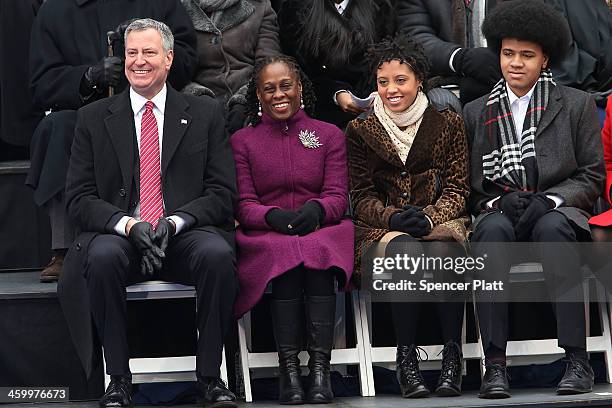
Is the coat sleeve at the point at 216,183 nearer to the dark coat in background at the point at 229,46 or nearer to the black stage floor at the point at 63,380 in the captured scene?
the dark coat in background at the point at 229,46

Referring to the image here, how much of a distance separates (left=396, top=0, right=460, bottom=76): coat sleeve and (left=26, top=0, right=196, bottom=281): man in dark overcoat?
1.29 metres

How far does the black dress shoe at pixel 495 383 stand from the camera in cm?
649

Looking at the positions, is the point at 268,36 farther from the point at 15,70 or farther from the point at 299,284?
the point at 299,284

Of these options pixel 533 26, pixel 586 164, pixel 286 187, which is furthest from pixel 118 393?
pixel 533 26

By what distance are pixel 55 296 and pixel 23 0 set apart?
6.76 feet

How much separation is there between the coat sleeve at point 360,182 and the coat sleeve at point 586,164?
0.87 m

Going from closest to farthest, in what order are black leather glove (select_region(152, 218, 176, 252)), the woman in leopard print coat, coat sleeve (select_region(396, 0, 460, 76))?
black leather glove (select_region(152, 218, 176, 252)), the woman in leopard print coat, coat sleeve (select_region(396, 0, 460, 76))

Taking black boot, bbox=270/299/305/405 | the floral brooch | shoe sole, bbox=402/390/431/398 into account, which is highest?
the floral brooch

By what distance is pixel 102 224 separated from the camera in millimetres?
6504

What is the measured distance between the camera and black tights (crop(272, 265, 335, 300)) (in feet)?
21.5

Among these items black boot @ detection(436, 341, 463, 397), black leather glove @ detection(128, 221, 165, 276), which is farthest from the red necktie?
black boot @ detection(436, 341, 463, 397)

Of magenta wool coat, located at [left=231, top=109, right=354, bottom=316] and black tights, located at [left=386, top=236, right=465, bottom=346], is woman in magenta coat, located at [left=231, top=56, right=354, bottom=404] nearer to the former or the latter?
magenta wool coat, located at [left=231, top=109, right=354, bottom=316]

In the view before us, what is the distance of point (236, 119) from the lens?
7.43 metres

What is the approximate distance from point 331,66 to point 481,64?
829 mm
